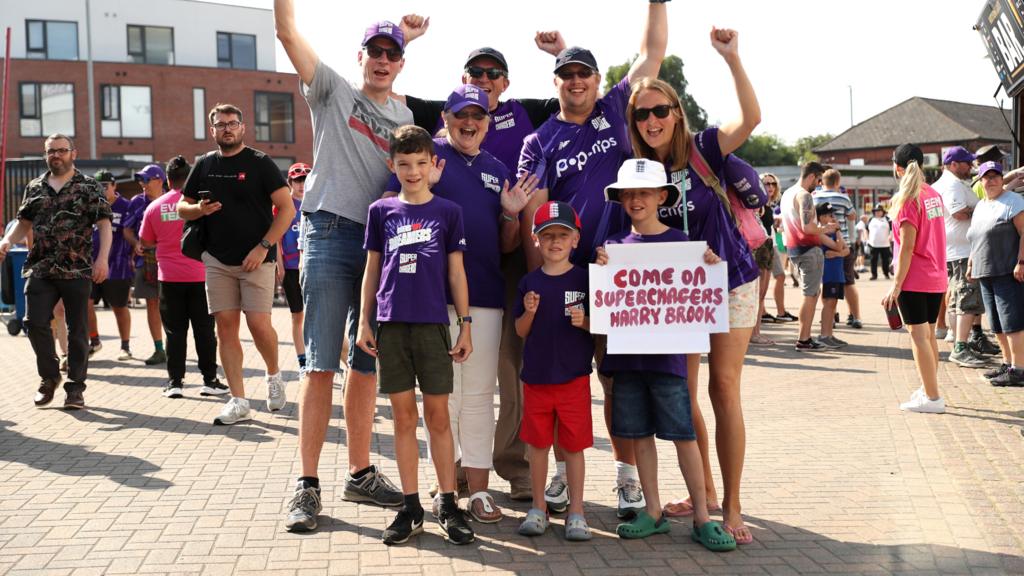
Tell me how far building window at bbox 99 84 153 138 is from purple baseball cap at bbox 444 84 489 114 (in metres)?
46.1

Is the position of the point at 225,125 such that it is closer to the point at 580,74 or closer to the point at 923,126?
the point at 580,74

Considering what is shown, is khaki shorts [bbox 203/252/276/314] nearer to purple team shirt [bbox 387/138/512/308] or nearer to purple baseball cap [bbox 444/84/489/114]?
purple team shirt [bbox 387/138/512/308]

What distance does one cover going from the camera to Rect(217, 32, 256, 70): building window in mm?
49656

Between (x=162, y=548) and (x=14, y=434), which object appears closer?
(x=162, y=548)

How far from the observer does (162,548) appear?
4387 millimetres

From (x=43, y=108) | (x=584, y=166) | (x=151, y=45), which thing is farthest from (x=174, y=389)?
(x=151, y=45)

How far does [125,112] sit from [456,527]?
155 ft

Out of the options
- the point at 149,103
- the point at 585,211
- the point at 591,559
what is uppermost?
the point at 149,103

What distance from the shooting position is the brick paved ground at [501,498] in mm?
4254

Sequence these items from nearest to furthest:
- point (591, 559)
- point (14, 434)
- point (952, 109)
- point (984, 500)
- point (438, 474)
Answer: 1. point (591, 559)
2. point (438, 474)
3. point (984, 500)
4. point (14, 434)
5. point (952, 109)

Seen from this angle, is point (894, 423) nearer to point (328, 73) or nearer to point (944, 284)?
point (944, 284)

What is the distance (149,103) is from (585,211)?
46.7m

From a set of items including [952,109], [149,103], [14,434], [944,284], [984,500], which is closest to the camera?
[984,500]

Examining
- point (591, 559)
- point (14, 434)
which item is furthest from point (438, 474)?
point (14, 434)
